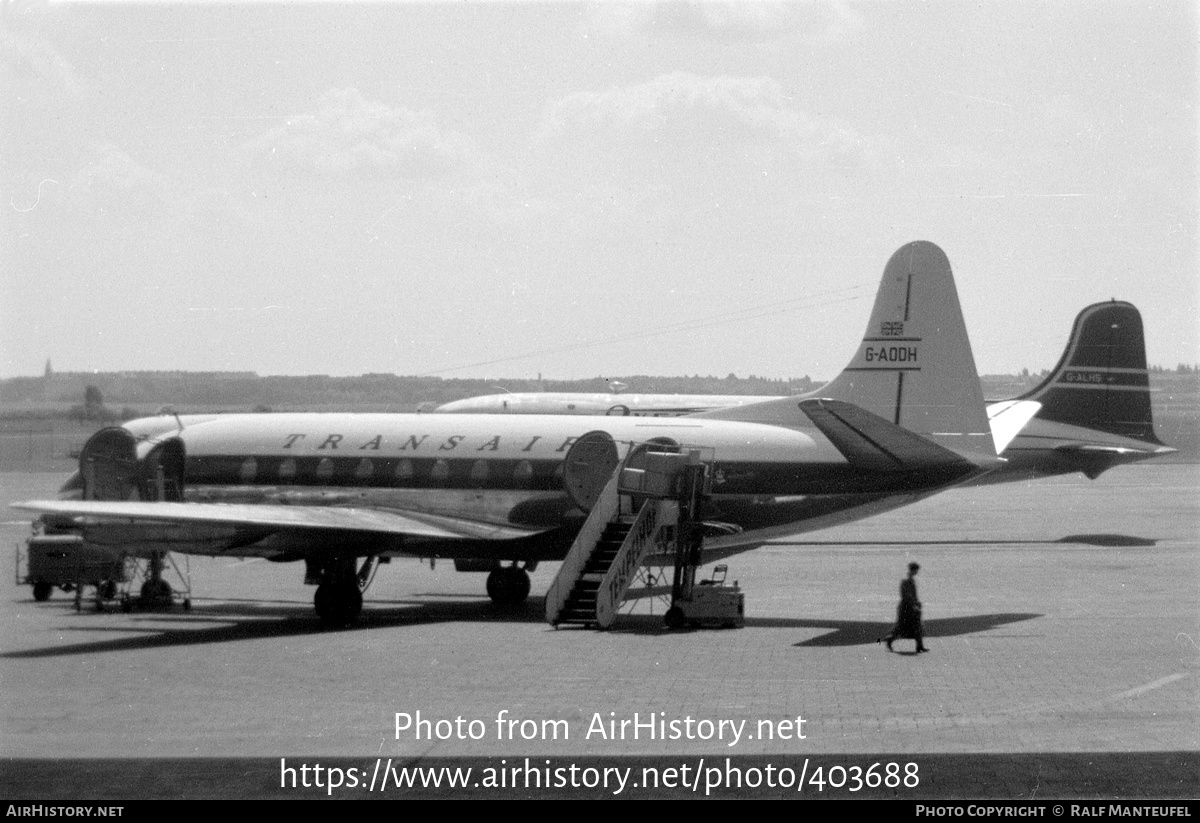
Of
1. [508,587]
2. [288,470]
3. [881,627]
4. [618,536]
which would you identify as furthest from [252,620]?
[881,627]

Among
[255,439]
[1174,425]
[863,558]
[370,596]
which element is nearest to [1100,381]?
[863,558]

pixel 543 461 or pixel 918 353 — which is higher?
pixel 918 353

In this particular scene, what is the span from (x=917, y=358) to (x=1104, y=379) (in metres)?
20.2

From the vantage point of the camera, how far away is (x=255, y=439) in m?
34.1

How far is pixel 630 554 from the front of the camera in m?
29.8

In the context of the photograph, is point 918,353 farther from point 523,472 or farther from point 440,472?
point 440,472

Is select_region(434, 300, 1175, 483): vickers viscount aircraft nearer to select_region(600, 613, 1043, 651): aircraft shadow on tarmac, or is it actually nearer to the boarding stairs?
select_region(600, 613, 1043, 651): aircraft shadow on tarmac

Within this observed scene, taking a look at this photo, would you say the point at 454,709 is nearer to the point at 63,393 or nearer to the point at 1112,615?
the point at 63,393

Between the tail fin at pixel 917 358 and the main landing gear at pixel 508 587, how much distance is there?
6047 mm

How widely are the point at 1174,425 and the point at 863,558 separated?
128771 millimetres

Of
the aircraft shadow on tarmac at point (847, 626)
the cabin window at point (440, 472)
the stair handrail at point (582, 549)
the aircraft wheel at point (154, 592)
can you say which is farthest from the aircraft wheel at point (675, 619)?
the aircraft wheel at point (154, 592)

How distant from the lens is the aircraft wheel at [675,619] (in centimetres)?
3017

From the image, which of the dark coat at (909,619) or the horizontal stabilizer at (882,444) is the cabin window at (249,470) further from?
the dark coat at (909,619)

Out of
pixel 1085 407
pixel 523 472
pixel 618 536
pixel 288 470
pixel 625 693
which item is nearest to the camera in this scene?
pixel 625 693
